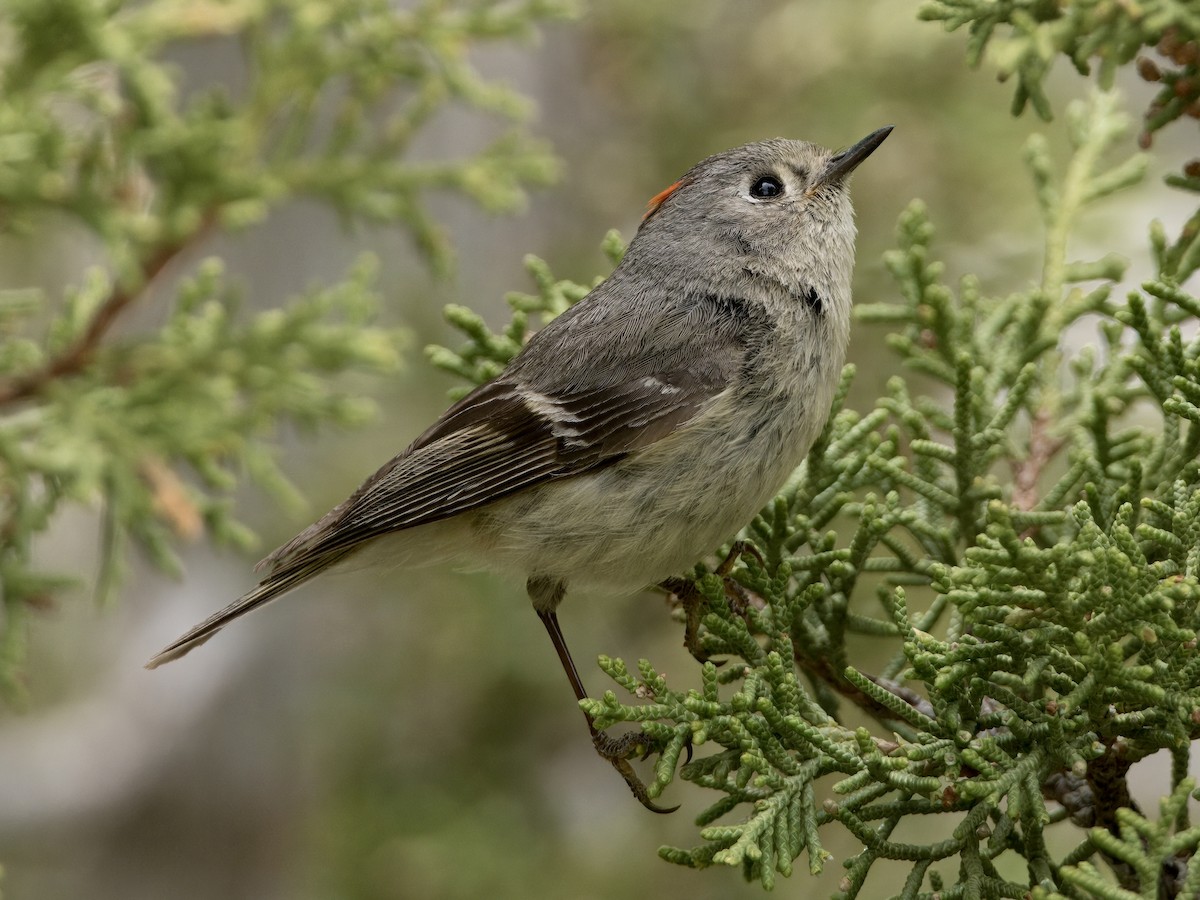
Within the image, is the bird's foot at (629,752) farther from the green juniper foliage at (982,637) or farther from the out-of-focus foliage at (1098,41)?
the out-of-focus foliage at (1098,41)

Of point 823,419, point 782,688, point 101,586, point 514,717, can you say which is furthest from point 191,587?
point 782,688

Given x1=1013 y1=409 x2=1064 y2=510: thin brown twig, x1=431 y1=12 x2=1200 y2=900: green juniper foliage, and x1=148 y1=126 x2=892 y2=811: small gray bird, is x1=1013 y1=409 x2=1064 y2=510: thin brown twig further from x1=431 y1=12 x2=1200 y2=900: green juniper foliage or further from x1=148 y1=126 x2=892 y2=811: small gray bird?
x1=148 y1=126 x2=892 y2=811: small gray bird

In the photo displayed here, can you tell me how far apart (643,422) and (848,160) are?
2.93 feet

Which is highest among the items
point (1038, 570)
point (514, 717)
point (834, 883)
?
point (514, 717)

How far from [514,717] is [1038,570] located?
3.97 m

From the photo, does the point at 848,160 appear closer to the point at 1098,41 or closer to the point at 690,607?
the point at 1098,41

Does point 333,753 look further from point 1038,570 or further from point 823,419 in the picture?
point 1038,570

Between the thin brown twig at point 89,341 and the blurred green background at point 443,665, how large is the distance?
4.81 ft

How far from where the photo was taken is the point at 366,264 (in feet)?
11.0

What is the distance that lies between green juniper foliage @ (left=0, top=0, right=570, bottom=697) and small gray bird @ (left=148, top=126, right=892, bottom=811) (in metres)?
0.40

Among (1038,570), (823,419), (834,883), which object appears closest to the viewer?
(1038,570)

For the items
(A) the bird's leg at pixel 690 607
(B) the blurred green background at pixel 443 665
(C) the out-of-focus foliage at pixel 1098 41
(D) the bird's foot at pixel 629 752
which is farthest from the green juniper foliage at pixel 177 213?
(C) the out-of-focus foliage at pixel 1098 41

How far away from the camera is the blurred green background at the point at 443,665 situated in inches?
192

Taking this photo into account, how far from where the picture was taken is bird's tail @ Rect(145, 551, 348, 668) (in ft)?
8.98
